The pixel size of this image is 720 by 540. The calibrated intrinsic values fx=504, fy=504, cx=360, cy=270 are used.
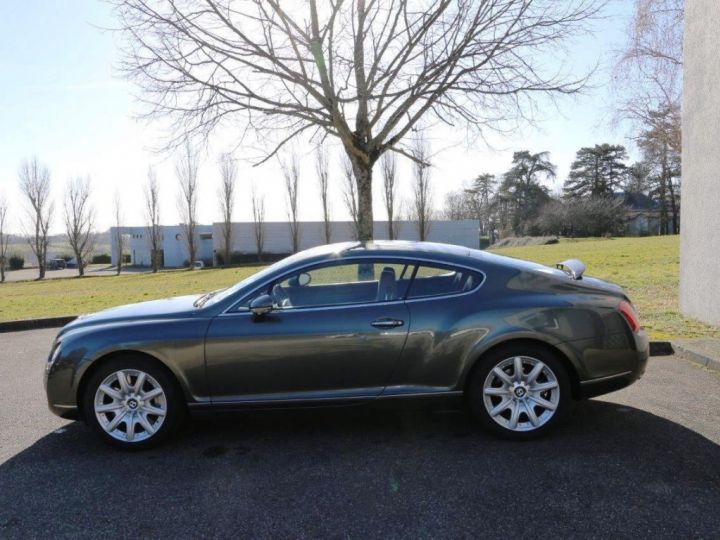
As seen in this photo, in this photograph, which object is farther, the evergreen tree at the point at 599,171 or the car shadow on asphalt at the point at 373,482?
the evergreen tree at the point at 599,171

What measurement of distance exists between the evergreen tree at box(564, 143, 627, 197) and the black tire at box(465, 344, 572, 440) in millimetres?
63023

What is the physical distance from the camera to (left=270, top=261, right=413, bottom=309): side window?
372cm

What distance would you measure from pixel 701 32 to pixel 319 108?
5.46 m

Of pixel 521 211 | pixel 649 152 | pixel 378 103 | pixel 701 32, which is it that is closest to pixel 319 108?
pixel 378 103

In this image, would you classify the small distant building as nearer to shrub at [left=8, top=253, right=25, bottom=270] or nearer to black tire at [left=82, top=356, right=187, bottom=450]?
shrub at [left=8, top=253, right=25, bottom=270]

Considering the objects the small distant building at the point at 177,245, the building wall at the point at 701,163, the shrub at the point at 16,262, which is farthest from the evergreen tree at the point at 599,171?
the shrub at the point at 16,262

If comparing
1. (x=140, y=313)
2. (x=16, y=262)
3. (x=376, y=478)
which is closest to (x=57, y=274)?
(x=16, y=262)

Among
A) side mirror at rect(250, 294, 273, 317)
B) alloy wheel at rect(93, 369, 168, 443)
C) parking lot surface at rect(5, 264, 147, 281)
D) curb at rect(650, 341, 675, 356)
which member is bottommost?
parking lot surface at rect(5, 264, 147, 281)

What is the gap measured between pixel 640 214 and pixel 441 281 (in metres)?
62.1

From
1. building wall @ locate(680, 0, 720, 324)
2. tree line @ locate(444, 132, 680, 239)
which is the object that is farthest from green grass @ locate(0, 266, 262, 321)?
tree line @ locate(444, 132, 680, 239)

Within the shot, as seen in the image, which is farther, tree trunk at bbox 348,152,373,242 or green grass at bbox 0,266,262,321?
green grass at bbox 0,266,262,321

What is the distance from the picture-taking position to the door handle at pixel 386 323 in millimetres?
3557

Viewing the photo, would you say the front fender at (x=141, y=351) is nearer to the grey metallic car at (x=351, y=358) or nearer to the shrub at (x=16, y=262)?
the grey metallic car at (x=351, y=358)

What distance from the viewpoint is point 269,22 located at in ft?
24.8
